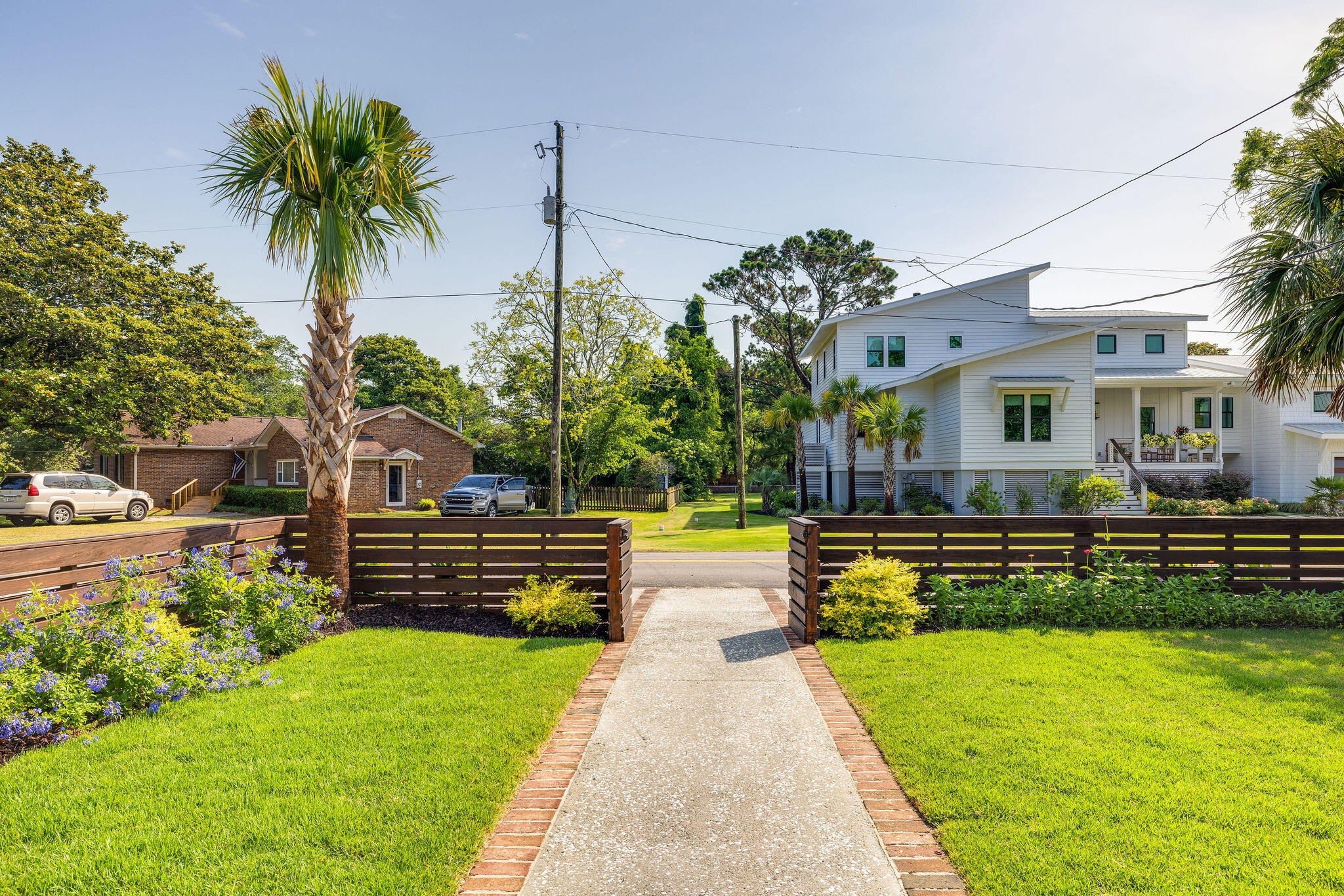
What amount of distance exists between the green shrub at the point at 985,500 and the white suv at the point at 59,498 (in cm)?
2830

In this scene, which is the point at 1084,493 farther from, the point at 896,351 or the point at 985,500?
the point at 896,351

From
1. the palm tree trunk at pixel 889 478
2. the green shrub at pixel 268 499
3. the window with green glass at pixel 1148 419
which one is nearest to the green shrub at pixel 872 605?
the palm tree trunk at pixel 889 478

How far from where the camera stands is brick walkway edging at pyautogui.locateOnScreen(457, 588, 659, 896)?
9.55 feet

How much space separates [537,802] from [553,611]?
3.46 metres

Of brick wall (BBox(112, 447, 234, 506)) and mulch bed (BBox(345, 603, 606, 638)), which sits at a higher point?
brick wall (BBox(112, 447, 234, 506))

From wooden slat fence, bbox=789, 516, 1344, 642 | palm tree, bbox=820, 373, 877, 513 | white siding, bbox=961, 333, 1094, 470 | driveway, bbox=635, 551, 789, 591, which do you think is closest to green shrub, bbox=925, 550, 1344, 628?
wooden slat fence, bbox=789, 516, 1344, 642

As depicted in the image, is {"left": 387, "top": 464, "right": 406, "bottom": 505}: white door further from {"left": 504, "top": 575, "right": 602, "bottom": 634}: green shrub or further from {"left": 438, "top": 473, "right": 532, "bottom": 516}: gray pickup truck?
{"left": 504, "top": 575, "right": 602, "bottom": 634}: green shrub

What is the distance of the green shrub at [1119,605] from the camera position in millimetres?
7027

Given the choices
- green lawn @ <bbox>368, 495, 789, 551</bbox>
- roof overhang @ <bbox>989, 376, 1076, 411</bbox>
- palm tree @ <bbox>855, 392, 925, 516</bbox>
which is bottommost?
green lawn @ <bbox>368, 495, 789, 551</bbox>

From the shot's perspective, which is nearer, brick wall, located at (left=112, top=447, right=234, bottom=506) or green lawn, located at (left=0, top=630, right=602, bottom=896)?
green lawn, located at (left=0, top=630, right=602, bottom=896)

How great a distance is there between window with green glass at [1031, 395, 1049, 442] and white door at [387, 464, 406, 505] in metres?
25.2

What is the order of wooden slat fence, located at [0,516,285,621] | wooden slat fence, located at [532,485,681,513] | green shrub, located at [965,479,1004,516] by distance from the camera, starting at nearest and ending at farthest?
wooden slat fence, located at [0,516,285,621] < green shrub, located at [965,479,1004,516] < wooden slat fence, located at [532,485,681,513]

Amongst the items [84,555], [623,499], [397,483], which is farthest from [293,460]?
[84,555]

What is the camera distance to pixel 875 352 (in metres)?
24.5
